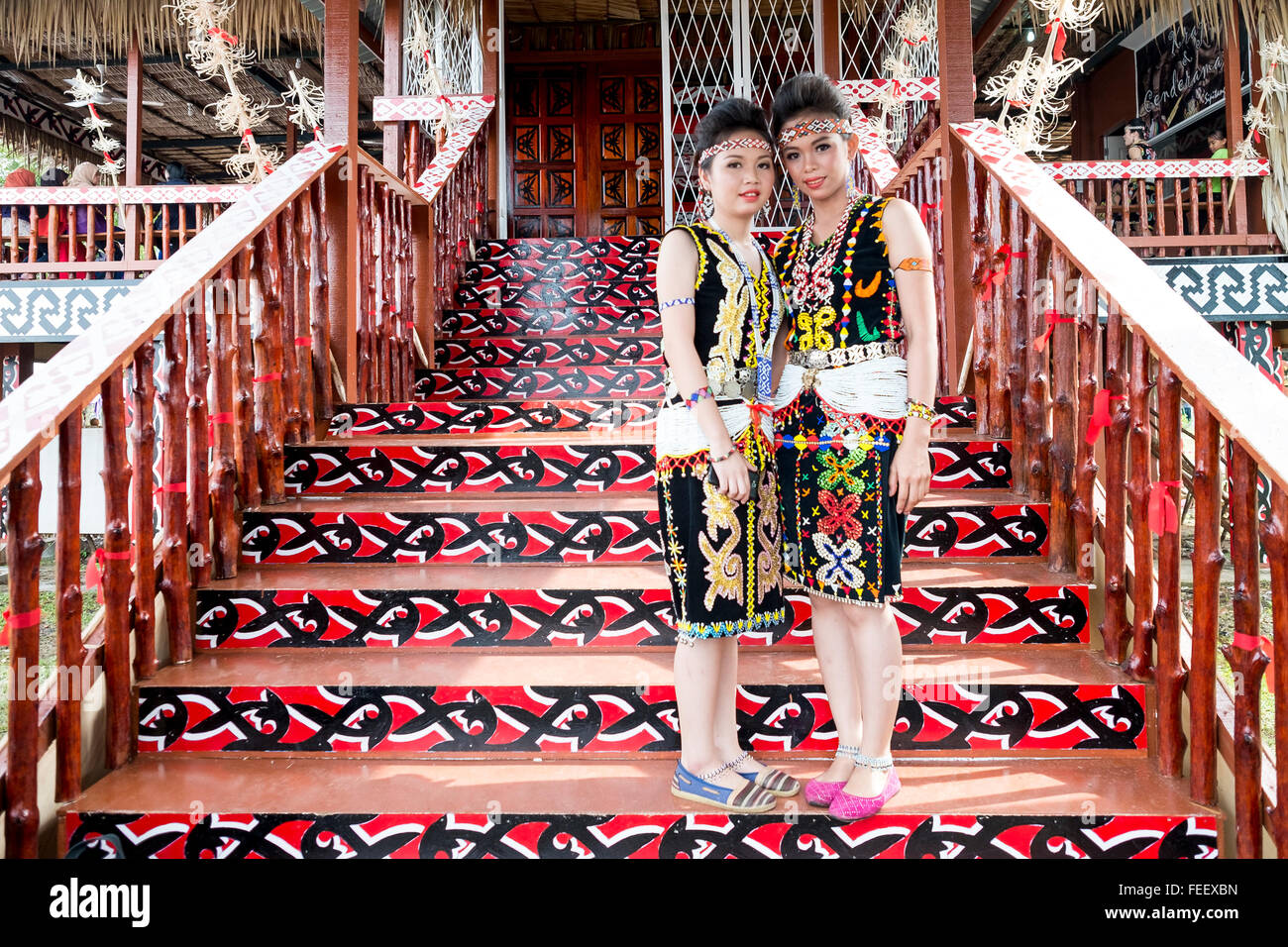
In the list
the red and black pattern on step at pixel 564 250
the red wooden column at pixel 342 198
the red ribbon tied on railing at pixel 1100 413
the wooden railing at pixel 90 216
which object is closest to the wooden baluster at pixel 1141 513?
the red ribbon tied on railing at pixel 1100 413

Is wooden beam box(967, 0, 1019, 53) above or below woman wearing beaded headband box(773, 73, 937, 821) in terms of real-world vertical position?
above

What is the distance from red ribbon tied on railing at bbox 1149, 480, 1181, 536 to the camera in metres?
1.98

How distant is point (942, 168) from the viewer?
3375mm

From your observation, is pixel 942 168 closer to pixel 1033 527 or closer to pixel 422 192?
pixel 1033 527

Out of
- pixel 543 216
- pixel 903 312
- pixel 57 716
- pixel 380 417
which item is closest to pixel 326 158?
pixel 380 417

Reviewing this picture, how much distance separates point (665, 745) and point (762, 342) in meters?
0.97

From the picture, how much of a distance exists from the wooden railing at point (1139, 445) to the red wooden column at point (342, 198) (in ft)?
7.50

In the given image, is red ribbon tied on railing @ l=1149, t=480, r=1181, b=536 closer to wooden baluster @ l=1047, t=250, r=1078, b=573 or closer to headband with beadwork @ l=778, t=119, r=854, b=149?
wooden baluster @ l=1047, t=250, r=1078, b=573

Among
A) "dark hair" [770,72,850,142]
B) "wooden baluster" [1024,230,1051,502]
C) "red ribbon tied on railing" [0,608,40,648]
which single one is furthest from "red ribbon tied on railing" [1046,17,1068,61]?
"red ribbon tied on railing" [0,608,40,648]

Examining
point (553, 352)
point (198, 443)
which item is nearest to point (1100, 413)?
point (198, 443)

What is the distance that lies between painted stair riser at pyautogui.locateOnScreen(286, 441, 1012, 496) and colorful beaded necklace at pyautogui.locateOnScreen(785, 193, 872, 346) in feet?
3.78

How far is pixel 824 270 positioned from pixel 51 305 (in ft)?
19.8

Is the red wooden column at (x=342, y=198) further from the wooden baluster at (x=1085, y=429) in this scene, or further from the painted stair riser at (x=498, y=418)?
the wooden baluster at (x=1085, y=429)

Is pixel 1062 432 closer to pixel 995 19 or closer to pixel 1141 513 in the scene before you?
pixel 1141 513
